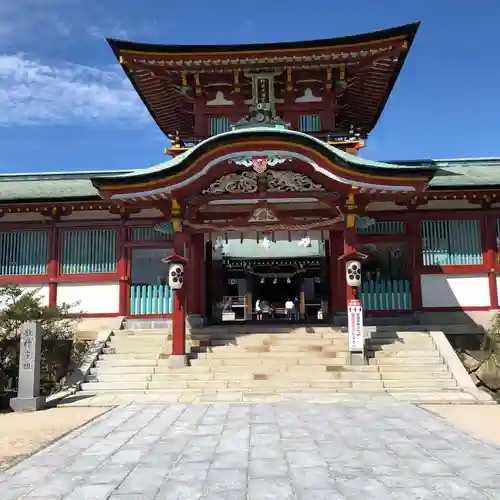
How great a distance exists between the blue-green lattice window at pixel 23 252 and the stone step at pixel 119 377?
5269 millimetres

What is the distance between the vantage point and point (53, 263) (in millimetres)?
15805

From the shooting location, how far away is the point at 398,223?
Result: 50.9ft

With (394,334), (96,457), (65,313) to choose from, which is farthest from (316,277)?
(96,457)

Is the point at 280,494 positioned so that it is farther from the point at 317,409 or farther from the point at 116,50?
the point at 116,50

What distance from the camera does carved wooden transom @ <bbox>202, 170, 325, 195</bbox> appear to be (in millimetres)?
13375

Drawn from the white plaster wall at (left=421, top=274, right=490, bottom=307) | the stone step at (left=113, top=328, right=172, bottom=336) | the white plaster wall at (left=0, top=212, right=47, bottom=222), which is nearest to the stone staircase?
the stone step at (left=113, top=328, right=172, bottom=336)

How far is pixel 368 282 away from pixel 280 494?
1114cm

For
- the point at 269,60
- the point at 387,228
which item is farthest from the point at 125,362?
the point at 269,60

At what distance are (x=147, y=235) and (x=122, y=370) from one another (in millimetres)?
4986

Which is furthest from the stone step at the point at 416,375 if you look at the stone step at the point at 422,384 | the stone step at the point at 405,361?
the stone step at the point at 405,361

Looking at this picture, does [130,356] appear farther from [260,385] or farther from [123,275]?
[260,385]

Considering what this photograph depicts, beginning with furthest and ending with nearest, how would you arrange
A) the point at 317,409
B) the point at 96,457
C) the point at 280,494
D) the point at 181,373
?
the point at 181,373 < the point at 317,409 < the point at 96,457 < the point at 280,494

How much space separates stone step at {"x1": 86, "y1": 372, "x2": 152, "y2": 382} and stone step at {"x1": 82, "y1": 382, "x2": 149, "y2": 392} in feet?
0.60

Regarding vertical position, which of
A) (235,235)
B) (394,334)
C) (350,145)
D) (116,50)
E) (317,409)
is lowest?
(317,409)
